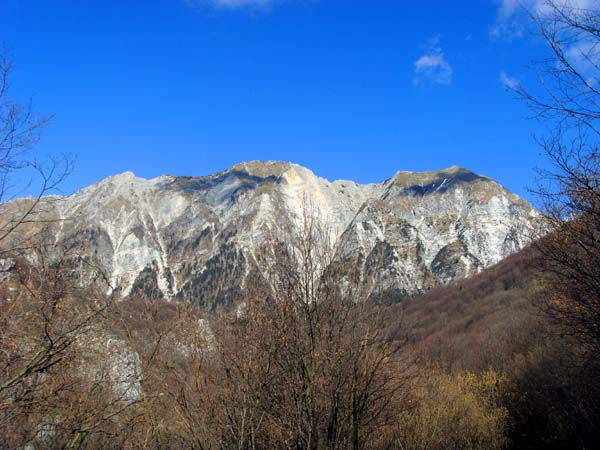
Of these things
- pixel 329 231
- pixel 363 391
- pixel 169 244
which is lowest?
pixel 363 391

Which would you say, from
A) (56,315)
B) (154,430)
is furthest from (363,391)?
(56,315)

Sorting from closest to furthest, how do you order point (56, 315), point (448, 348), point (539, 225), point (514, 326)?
point (56, 315), point (539, 225), point (514, 326), point (448, 348)

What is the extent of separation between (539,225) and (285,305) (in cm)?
1288

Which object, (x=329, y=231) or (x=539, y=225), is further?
(x=539, y=225)

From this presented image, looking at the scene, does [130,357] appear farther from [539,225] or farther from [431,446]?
[539,225]

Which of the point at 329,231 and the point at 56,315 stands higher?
the point at 329,231

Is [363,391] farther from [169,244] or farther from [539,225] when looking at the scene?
[169,244]

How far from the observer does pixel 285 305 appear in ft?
30.0

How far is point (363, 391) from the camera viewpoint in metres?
9.19

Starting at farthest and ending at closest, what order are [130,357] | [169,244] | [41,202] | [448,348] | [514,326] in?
[169,244]
[448,348]
[514,326]
[130,357]
[41,202]

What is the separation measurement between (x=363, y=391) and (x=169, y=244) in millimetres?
193887

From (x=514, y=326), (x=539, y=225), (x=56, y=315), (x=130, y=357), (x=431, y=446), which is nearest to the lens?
(x=56, y=315)

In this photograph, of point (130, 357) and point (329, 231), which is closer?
point (329, 231)

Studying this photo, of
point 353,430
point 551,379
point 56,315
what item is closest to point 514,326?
point 551,379
